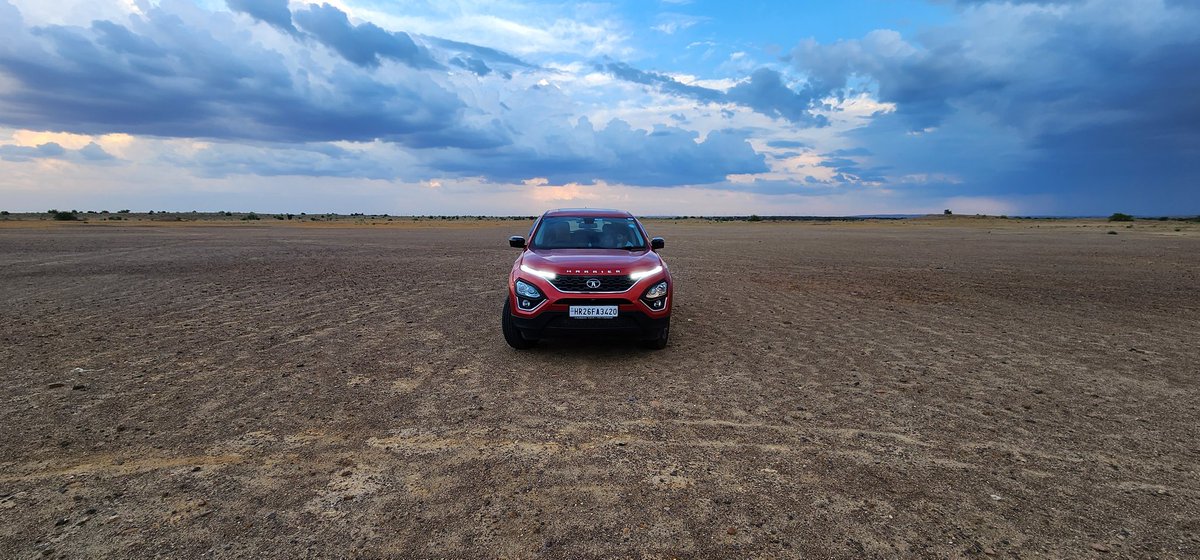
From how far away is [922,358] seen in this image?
687 centimetres

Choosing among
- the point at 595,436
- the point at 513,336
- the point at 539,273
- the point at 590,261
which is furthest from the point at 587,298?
the point at 595,436

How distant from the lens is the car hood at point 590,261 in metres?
6.48

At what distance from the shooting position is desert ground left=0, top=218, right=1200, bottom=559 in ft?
10.4

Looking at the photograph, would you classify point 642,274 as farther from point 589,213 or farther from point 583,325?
point 589,213

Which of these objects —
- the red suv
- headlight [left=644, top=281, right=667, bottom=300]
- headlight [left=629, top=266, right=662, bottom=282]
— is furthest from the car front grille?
headlight [left=644, top=281, right=667, bottom=300]

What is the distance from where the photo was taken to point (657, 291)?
6.61 m

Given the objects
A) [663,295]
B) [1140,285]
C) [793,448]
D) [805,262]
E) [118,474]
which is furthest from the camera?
[805,262]

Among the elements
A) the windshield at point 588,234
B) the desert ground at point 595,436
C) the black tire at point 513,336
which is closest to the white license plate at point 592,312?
the desert ground at point 595,436

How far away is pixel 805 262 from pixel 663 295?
1433 centimetres

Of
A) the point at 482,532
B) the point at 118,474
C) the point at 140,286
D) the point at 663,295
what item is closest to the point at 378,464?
the point at 482,532

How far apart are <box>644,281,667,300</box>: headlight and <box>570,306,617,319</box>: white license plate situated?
0.42 meters

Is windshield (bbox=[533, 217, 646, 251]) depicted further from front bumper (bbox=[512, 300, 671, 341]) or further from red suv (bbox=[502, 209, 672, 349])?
front bumper (bbox=[512, 300, 671, 341])

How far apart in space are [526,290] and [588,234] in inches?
66.7

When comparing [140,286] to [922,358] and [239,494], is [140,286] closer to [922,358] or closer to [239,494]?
[239,494]
